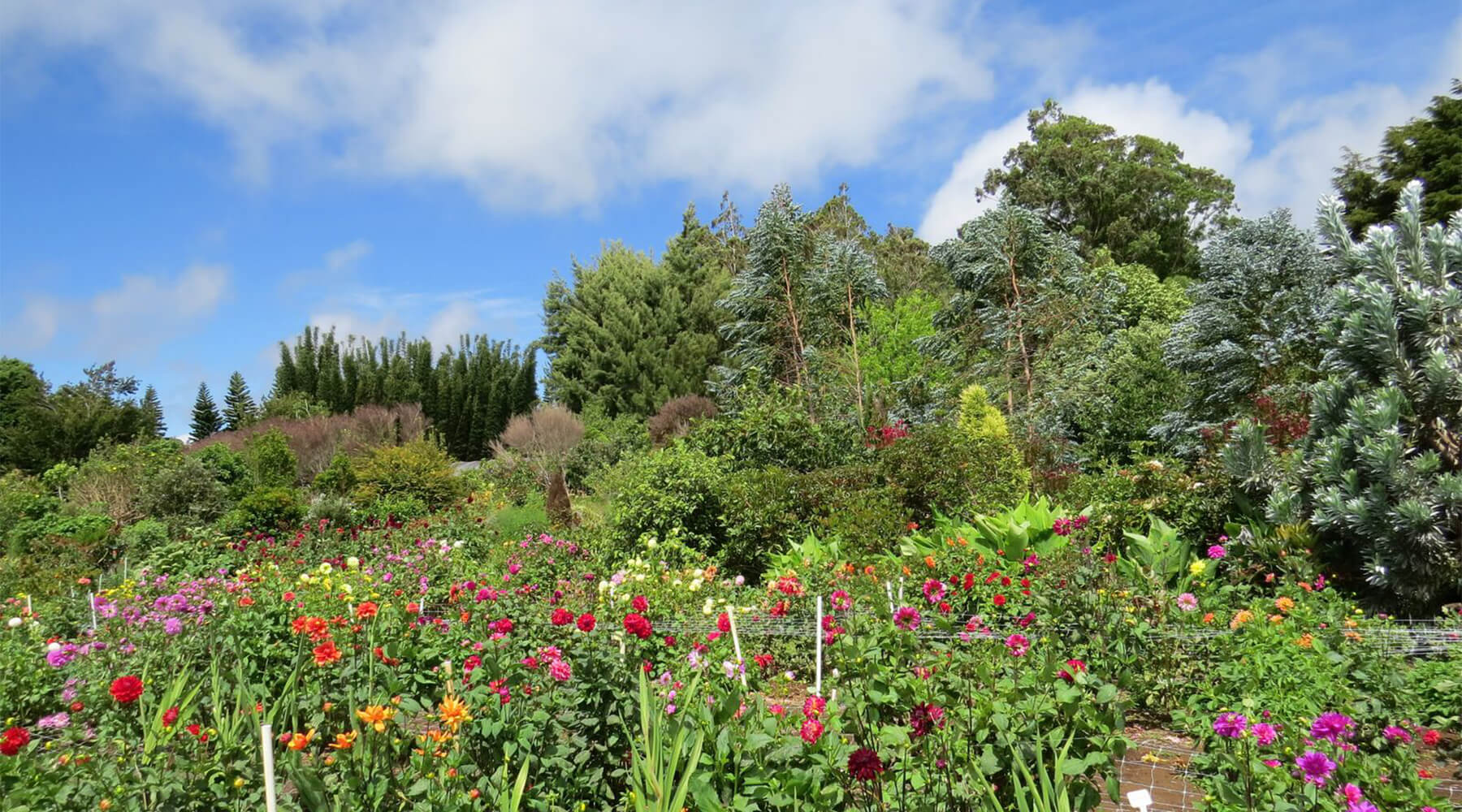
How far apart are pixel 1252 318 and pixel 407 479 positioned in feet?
35.1

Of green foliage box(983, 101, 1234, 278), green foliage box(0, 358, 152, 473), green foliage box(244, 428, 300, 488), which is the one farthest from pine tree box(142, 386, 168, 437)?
green foliage box(983, 101, 1234, 278)

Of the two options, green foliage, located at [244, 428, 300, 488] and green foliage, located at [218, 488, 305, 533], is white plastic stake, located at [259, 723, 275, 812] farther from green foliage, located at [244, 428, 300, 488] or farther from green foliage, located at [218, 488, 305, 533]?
green foliage, located at [244, 428, 300, 488]

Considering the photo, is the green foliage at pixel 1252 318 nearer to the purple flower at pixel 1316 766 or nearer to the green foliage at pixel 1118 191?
the purple flower at pixel 1316 766

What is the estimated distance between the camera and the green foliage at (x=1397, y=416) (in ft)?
12.5

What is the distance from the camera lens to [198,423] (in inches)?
927

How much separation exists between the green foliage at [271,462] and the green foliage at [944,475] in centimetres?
962

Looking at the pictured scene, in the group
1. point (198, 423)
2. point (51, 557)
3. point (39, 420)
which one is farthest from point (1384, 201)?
point (198, 423)

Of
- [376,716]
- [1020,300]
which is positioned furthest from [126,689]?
[1020,300]

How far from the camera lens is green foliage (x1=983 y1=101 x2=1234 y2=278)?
23.5m

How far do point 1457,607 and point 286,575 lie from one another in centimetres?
742

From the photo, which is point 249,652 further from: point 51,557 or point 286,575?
point 51,557

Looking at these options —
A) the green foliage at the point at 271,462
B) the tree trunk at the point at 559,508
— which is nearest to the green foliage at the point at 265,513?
the green foliage at the point at 271,462

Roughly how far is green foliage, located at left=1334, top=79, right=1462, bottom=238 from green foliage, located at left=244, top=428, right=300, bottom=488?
17.3 metres

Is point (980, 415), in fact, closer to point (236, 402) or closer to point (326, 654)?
point (326, 654)
